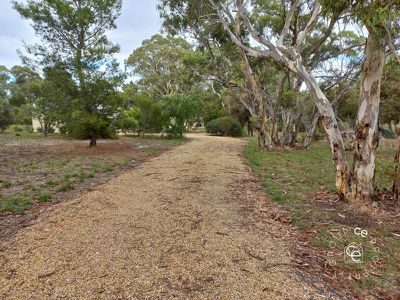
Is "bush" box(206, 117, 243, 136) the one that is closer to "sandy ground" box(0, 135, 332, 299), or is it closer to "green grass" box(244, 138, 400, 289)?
"green grass" box(244, 138, 400, 289)

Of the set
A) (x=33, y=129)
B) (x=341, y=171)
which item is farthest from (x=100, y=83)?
(x=33, y=129)

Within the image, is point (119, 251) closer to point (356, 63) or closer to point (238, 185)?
point (238, 185)

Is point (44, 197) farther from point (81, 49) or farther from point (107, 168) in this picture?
point (81, 49)

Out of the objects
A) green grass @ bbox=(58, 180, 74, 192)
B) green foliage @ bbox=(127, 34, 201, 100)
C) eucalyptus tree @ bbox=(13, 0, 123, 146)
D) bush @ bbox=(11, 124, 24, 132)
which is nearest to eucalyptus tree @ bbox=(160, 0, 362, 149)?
eucalyptus tree @ bbox=(13, 0, 123, 146)

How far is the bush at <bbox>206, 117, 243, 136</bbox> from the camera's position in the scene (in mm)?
29547

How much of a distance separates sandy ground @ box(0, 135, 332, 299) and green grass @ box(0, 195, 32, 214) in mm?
594

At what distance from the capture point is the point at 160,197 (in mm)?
5727

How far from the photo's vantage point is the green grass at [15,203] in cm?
495

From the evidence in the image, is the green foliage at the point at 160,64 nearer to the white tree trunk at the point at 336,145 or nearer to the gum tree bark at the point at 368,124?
the white tree trunk at the point at 336,145

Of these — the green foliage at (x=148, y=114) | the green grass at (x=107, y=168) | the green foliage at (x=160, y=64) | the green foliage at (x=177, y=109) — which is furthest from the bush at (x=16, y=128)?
the green grass at (x=107, y=168)

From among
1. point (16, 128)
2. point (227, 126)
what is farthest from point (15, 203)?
point (16, 128)

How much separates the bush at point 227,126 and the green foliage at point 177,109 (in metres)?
5.91

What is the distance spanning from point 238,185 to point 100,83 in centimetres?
872

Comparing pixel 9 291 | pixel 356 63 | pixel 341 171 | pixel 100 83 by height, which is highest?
pixel 356 63
